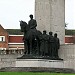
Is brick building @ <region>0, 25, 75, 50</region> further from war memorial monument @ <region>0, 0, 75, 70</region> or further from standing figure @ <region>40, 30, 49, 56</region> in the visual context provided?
standing figure @ <region>40, 30, 49, 56</region>

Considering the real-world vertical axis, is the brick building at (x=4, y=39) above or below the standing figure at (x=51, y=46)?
above

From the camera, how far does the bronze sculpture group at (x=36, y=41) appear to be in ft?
103

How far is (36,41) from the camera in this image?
31625mm

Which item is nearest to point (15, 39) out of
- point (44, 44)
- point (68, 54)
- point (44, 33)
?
point (68, 54)

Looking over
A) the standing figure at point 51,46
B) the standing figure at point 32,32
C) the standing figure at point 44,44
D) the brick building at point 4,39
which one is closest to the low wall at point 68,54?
the standing figure at point 51,46

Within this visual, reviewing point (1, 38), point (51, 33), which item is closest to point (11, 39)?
point (1, 38)

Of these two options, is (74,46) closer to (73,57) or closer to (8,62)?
(73,57)

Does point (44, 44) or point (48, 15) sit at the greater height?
point (48, 15)

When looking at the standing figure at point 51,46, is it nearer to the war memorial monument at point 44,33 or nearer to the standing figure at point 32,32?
the war memorial monument at point 44,33

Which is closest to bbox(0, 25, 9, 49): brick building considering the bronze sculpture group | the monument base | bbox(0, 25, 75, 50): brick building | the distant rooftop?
bbox(0, 25, 75, 50): brick building

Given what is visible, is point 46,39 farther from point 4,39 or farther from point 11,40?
point 4,39

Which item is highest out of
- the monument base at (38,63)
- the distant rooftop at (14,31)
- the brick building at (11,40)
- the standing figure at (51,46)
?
the distant rooftop at (14,31)

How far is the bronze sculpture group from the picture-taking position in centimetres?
3127

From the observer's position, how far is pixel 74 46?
34.2 metres
